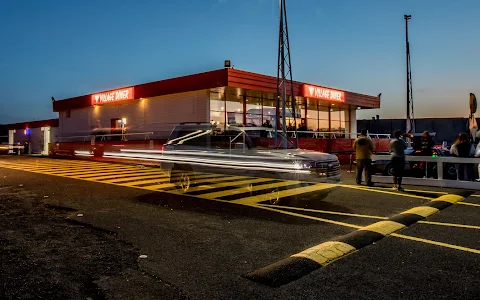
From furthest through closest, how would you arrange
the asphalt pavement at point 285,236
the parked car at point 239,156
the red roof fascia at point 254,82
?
the red roof fascia at point 254,82
the parked car at point 239,156
the asphalt pavement at point 285,236

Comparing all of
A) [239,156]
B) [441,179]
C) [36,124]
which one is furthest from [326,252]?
[36,124]

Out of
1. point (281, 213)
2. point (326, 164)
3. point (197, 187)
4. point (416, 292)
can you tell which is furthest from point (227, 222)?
point (197, 187)

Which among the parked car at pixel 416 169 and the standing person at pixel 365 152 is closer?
the standing person at pixel 365 152

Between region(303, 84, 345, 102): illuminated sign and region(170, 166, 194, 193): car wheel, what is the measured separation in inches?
628

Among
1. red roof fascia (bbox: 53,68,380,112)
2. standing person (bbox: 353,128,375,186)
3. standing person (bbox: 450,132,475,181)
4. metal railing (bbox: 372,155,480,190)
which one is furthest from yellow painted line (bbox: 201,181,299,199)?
red roof fascia (bbox: 53,68,380,112)

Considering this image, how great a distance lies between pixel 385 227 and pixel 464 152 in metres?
7.47

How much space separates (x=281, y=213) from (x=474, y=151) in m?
8.61

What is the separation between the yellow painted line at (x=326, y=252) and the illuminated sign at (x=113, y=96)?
22.9 metres

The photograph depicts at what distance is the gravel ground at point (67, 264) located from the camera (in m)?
3.58

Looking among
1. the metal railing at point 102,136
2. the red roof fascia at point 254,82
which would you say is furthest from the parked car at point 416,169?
the metal railing at point 102,136

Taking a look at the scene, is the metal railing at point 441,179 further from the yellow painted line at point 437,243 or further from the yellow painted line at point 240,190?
the yellow painted line at point 437,243

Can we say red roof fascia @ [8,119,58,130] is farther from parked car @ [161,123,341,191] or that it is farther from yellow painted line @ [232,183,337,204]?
yellow painted line @ [232,183,337,204]

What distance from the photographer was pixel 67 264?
4.36m

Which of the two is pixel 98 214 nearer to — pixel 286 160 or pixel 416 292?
pixel 286 160
